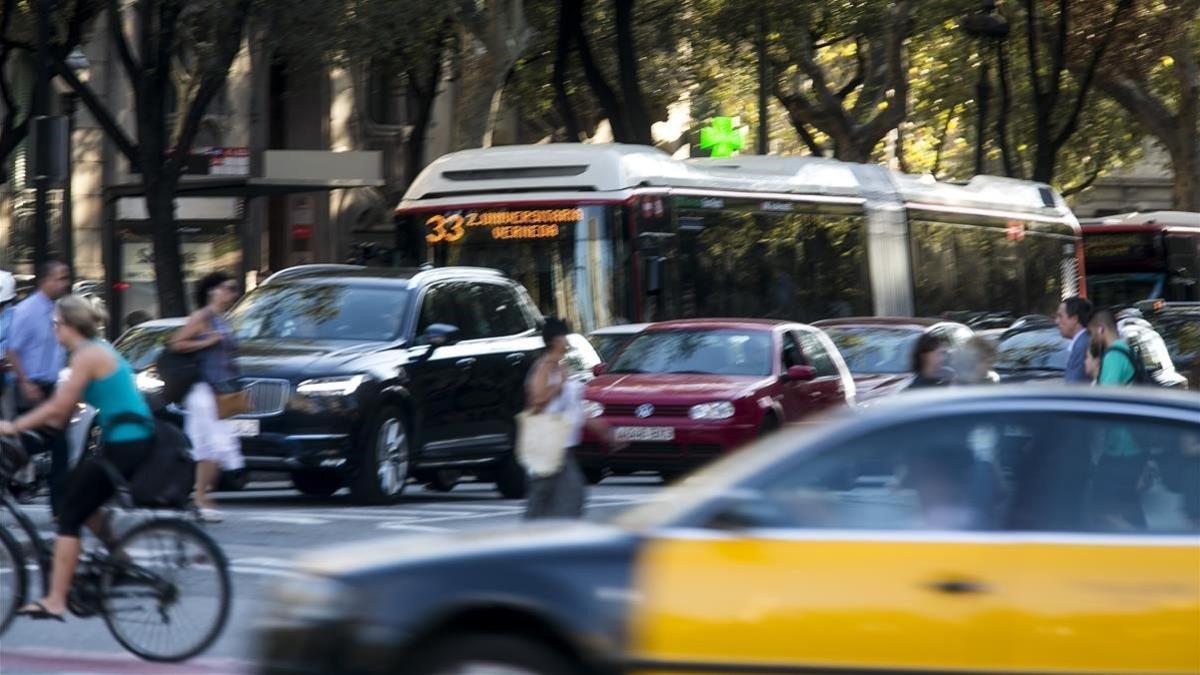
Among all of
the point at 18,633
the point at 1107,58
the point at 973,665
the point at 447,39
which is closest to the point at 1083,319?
the point at 18,633

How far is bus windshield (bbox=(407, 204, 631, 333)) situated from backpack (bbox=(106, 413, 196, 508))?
42.6ft

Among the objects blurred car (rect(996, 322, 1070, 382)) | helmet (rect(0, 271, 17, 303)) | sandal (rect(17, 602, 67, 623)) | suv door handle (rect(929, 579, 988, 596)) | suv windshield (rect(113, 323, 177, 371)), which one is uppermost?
helmet (rect(0, 271, 17, 303))

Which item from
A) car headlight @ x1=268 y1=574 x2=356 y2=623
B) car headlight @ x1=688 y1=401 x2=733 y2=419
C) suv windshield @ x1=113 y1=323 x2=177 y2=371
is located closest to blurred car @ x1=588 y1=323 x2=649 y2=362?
car headlight @ x1=688 y1=401 x2=733 y2=419

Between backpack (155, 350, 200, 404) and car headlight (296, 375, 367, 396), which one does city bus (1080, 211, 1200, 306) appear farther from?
backpack (155, 350, 200, 404)

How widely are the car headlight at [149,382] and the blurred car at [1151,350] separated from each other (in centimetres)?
875

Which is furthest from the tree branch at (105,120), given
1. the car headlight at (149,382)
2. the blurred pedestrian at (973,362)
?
the blurred pedestrian at (973,362)

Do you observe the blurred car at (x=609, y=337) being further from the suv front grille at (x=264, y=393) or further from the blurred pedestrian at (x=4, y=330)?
the blurred pedestrian at (x=4, y=330)

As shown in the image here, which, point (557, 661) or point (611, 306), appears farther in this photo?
point (611, 306)

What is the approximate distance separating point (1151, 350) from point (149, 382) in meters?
9.38

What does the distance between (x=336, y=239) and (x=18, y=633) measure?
32.7 m

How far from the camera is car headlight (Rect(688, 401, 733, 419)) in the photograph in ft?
61.7

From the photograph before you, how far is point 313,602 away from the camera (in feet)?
20.2

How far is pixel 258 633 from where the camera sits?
6.43 meters

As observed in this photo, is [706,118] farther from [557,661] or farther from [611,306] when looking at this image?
[557,661]
